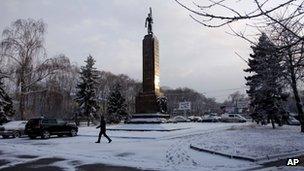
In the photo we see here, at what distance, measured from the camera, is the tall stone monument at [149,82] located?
39.2 m

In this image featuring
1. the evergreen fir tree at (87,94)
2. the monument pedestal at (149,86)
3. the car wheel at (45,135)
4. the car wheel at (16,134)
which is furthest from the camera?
the evergreen fir tree at (87,94)

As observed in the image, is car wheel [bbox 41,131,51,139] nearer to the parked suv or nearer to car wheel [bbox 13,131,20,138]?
the parked suv

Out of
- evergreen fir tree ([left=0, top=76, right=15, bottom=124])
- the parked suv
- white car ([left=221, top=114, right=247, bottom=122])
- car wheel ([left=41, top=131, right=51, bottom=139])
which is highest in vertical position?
evergreen fir tree ([left=0, top=76, right=15, bottom=124])

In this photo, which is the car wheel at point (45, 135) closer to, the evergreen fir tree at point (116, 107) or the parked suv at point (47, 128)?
the parked suv at point (47, 128)

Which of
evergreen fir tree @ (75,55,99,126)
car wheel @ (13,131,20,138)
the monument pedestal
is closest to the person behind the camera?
car wheel @ (13,131,20,138)

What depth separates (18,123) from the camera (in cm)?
3788

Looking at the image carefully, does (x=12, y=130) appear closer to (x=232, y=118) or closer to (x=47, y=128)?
(x=47, y=128)

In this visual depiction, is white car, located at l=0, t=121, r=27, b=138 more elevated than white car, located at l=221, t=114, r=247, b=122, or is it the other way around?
white car, located at l=221, t=114, r=247, b=122

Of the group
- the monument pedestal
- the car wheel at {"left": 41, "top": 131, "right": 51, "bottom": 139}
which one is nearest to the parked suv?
the car wheel at {"left": 41, "top": 131, "right": 51, "bottom": 139}

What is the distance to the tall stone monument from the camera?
39188mm

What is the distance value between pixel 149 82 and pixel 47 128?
11552 mm

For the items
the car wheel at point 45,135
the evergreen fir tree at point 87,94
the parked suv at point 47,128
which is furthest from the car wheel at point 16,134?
the evergreen fir tree at point 87,94

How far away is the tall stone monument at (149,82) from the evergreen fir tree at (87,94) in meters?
23.9

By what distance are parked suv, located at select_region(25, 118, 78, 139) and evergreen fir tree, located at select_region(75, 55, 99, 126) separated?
29037 mm
